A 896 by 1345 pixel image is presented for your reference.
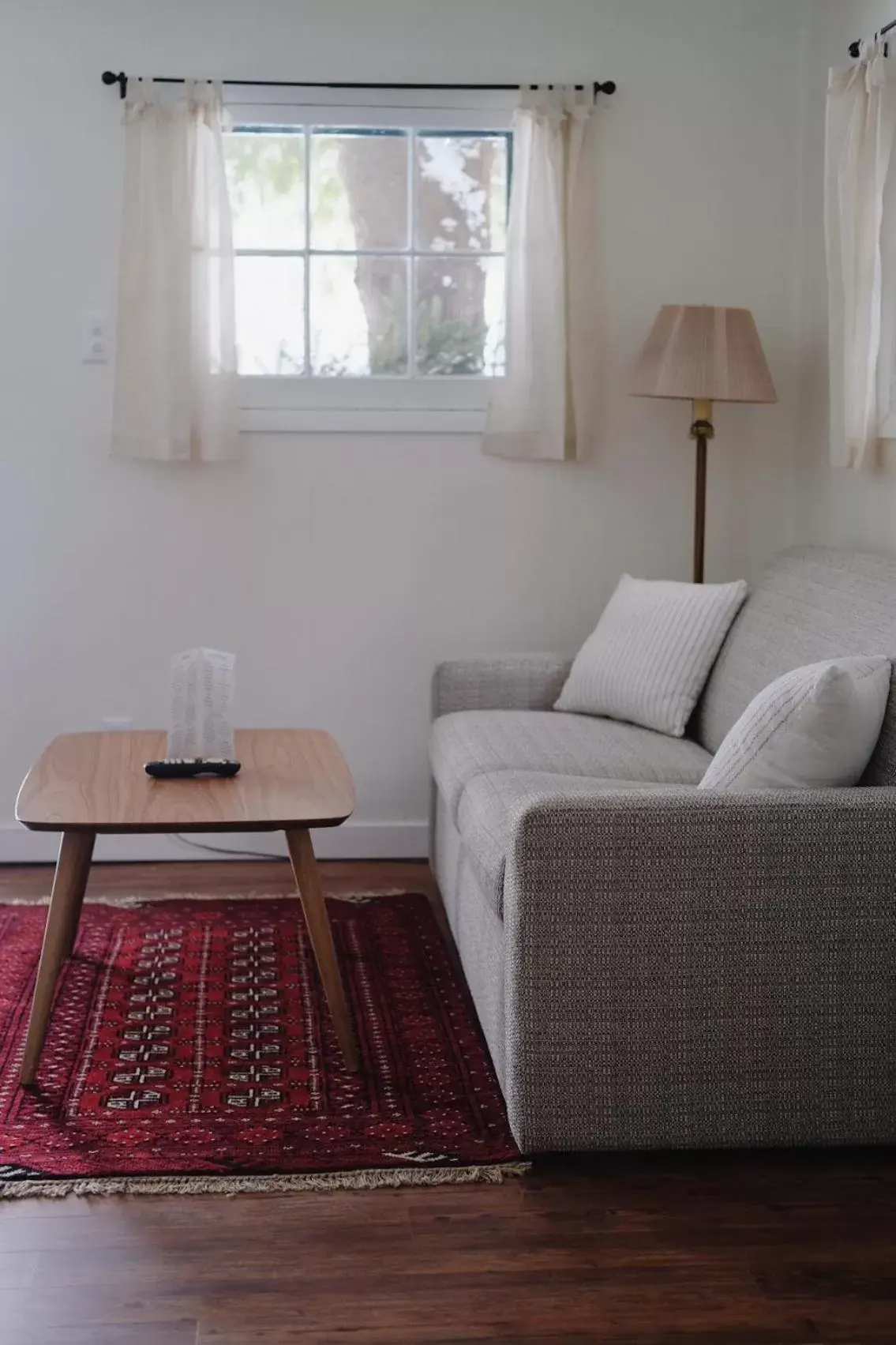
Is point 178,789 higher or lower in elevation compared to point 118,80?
lower

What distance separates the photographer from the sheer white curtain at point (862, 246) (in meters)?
3.31

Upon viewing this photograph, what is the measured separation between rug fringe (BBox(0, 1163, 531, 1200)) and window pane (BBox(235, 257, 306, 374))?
2.39 m

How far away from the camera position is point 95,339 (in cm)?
398

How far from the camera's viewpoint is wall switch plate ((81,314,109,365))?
3.98m

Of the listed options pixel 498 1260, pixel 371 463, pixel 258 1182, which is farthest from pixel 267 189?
pixel 498 1260

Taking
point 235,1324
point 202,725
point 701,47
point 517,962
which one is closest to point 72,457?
point 202,725

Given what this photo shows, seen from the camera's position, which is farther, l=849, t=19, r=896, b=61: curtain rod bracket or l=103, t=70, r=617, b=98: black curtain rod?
l=103, t=70, r=617, b=98: black curtain rod

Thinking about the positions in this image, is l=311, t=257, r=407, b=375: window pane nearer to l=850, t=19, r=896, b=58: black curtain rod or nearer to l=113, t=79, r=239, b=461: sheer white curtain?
l=113, t=79, r=239, b=461: sheer white curtain

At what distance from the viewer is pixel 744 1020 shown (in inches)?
Answer: 93.0

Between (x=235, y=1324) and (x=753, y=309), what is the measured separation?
3055mm

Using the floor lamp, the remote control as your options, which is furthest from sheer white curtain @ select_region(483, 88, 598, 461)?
the remote control

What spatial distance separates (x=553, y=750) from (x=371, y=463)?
3.94ft

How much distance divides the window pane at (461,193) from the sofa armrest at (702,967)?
2.22m

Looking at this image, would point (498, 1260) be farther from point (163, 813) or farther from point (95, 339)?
point (95, 339)
